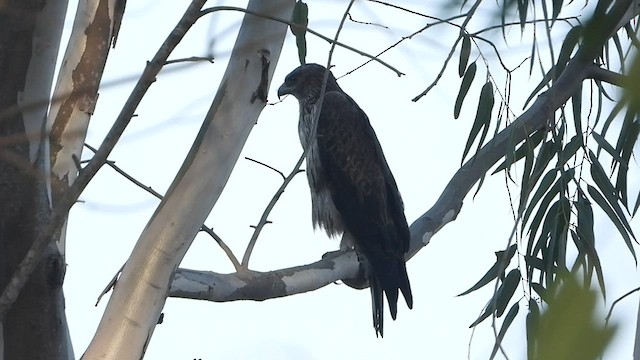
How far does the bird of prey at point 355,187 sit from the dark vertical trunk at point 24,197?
2.15 m

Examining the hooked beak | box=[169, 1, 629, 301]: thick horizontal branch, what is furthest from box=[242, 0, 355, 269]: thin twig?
the hooked beak

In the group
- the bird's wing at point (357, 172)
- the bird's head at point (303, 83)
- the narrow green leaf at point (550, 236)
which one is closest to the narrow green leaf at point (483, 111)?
the narrow green leaf at point (550, 236)

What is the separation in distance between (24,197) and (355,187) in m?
2.83

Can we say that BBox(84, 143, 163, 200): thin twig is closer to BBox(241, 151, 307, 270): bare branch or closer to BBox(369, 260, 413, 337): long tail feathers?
BBox(241, 151, 307, 270): bare branch

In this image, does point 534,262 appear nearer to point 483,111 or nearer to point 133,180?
point 483,111

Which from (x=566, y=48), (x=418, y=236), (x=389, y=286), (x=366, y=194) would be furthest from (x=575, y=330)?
(x=366, y=194)

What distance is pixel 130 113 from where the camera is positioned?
1318mm

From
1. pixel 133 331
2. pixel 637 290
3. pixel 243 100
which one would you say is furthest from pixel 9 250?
pixel 637 290

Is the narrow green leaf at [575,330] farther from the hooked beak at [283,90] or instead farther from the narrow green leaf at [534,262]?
the hooked beak at [283,90]

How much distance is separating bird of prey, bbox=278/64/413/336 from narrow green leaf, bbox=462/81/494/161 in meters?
0.97

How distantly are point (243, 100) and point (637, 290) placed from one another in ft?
2.75

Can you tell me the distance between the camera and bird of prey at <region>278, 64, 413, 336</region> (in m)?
3.62

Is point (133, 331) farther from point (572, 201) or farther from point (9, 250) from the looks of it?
point (572, 201)

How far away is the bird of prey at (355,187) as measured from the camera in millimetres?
3617
